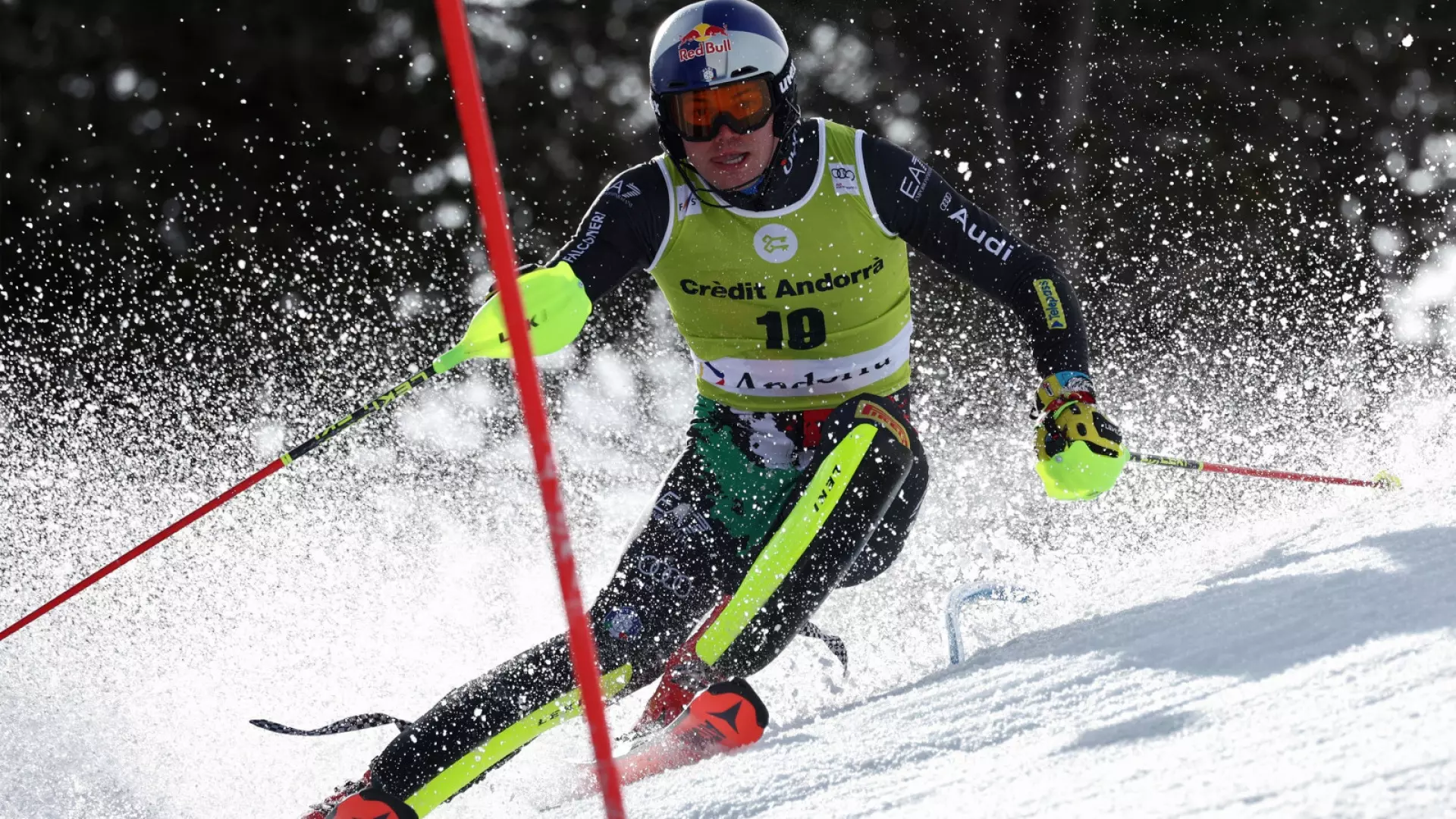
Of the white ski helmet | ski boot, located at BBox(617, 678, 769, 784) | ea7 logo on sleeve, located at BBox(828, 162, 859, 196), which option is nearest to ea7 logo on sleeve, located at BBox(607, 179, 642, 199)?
the white ski helmet

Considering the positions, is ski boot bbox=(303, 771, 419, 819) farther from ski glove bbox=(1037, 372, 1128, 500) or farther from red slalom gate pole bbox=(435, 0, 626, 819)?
ski glove bbox=(1037, 372, 1128, 500)

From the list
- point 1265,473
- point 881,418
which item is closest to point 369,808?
point 881,418

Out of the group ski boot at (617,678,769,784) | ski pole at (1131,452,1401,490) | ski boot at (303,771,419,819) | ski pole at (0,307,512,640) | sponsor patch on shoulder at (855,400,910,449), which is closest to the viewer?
ski boot at (303,771,419,819)

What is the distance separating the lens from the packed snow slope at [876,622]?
1576 mm

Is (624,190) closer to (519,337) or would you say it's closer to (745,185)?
(745,185)

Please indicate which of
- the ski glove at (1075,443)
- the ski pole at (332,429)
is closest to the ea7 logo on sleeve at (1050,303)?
the ski glove at (1075,443)

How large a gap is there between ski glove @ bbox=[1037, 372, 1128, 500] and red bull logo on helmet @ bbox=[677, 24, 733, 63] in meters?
0.95

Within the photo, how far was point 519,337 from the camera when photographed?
4.17 ft

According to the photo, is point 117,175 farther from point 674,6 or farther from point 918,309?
point 918,309

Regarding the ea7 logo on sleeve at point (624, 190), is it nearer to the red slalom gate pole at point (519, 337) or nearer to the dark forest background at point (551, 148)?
the red slalom gate pole at point (519, 337)

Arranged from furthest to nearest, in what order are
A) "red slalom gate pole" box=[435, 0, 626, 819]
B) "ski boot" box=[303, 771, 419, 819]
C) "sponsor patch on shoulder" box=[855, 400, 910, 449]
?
"sponsor patch on shoulder" box=[855, 400, 910, 449]
"ski boot" box=[303, 771, 419, 819]
"red slalom gate pole" box=[435, 0, 626, 819]

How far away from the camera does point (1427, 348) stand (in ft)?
33.5

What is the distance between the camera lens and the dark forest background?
11.4m

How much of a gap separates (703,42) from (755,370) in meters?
0.72
